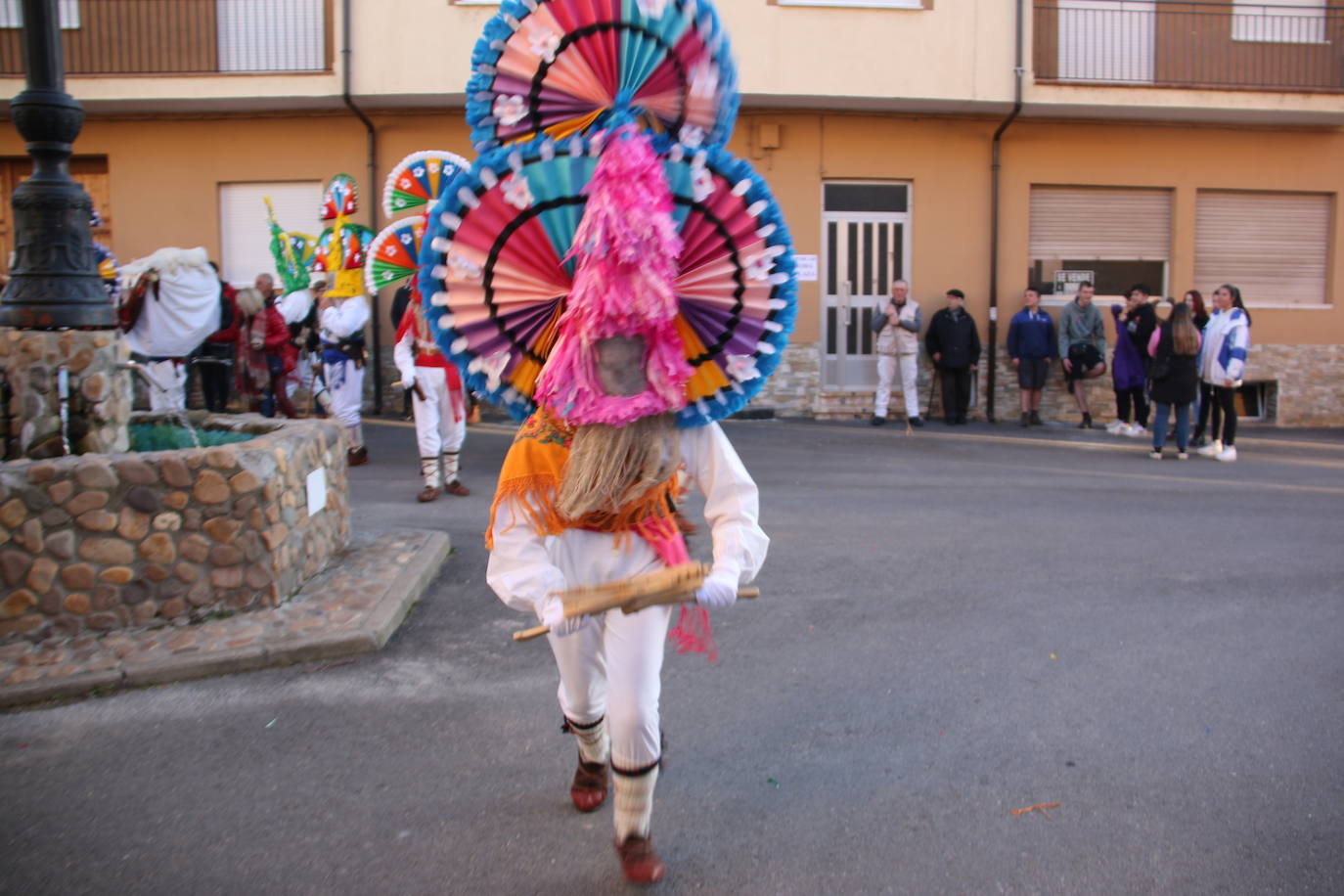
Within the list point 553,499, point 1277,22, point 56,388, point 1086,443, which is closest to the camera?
point 553,499

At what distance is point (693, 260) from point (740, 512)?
0.72m

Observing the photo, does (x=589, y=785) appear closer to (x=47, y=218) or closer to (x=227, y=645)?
(x=227, y=645)

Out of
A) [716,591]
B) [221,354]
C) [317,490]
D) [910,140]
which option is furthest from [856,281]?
[716,591]

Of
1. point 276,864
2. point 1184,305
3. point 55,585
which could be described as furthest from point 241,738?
point 1184,305

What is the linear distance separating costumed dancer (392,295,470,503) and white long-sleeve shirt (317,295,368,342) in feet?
4.44

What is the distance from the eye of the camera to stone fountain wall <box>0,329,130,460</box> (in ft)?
19.3

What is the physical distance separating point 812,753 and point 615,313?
81.6 inches

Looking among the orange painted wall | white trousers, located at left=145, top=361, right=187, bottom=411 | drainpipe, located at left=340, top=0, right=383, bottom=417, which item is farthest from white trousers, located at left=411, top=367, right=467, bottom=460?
the orange painted wall

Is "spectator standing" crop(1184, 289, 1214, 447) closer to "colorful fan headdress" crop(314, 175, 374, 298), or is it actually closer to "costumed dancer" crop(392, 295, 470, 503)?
"costumed dancer" crop(392, 295, 470, 503)

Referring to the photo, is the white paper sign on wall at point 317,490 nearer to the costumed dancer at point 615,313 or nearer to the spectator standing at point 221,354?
the costumed dancer at point 615,313

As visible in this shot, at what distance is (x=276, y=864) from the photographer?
11.0 ft

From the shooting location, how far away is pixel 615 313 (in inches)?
115

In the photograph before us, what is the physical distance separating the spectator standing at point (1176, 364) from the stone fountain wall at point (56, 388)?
9.87m

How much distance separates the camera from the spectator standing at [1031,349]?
50.9 ft
